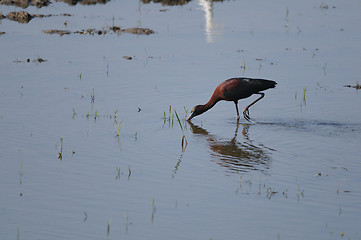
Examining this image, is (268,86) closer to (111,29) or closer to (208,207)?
(208,207)

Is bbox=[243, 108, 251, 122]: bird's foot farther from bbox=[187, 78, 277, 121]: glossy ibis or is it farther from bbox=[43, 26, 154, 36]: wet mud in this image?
bbox=[43, 26, 154, 36]: wet mud

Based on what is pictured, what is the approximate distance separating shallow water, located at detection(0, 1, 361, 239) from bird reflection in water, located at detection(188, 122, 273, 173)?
0.10 ft

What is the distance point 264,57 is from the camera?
1659 cm

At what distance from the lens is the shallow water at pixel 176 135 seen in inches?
284

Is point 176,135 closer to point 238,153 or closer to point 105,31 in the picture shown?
point 238,153

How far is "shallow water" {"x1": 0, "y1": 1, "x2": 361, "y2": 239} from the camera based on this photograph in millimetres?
7211

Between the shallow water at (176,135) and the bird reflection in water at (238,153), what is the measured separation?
0.03 meters

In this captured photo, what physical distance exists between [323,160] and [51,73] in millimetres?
7074

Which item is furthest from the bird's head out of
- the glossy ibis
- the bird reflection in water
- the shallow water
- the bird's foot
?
the bird's foot

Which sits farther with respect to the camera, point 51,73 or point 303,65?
point 303,65

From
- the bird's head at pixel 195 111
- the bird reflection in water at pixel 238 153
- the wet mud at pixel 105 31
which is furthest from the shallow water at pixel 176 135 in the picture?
the wet mud at pixel 105 31

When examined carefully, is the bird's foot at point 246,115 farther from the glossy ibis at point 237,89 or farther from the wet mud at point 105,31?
the wet mud at point 105,31

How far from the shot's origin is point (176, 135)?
10.8 m

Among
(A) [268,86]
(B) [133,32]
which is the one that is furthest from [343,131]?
(B) [133,32]
